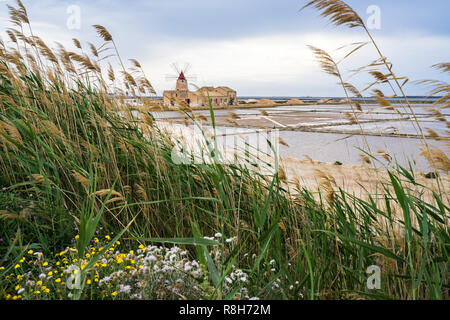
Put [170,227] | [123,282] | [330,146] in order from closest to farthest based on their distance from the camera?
[123,282] → [170,227] → [330,146]

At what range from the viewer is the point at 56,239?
6.94ft

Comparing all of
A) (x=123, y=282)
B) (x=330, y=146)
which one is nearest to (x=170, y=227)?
(x=123, y=282)

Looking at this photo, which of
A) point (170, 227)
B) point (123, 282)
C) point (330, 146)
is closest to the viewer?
point (123, 282)

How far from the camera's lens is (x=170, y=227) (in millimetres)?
2238

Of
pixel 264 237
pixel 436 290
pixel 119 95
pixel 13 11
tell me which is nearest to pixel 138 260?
pixel 264 237

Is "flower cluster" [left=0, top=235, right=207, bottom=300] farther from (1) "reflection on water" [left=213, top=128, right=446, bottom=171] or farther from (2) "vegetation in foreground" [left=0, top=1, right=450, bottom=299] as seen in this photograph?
(1) "reflection on water" [left=213, top=128, right=446, bottom=171]

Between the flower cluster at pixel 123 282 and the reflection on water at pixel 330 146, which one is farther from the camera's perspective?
the reflection on water at pixel 330 146

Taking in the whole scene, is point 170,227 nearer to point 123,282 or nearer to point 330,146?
point 123,282

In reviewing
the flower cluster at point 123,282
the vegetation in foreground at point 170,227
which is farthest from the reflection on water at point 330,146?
the flower cluster at point 123,282

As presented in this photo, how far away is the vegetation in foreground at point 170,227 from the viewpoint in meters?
1.52

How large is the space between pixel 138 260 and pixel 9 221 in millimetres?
820

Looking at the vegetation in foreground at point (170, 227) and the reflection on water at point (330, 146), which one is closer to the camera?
the vegetation in foreground at point (170, 227)

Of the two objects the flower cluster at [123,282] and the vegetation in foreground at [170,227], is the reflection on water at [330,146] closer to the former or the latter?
the vegetation in foreground at [170,227]

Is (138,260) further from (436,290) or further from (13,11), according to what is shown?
(13,11)
